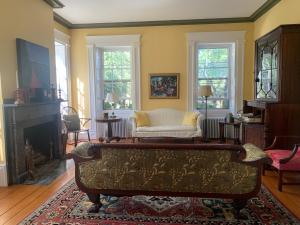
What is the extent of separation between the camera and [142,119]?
5.71m

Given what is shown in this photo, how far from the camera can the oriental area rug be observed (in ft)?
8.22

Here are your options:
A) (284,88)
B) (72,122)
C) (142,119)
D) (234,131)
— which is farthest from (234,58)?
(72,122)

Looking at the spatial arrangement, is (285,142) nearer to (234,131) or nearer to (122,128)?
(234,131)

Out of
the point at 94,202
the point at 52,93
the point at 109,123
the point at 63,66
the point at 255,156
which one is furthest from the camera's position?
the point at 63,66

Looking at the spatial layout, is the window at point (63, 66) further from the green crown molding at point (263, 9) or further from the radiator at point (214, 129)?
the green crown molding at point (263, 9)

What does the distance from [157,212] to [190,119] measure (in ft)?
10.8

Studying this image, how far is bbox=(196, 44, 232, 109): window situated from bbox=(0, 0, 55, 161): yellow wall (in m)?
3.65

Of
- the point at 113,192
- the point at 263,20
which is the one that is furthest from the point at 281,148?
the point at 263,20

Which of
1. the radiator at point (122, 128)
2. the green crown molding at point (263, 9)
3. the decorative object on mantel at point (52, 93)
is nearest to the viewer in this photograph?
the decorative object on mantel at point (52, 93)

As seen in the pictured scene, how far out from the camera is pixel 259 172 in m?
2.41

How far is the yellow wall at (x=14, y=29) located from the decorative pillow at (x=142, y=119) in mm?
2366

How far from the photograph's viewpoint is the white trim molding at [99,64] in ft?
20.7

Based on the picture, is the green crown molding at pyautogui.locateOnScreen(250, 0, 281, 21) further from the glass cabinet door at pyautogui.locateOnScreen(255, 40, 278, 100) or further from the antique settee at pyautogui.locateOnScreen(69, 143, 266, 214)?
the antique settee at pyautogui.locateOnScreen(69, 143, 266, 214)

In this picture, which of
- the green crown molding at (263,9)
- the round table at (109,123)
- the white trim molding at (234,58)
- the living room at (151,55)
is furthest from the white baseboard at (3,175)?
the green crown molding at (263,9)
